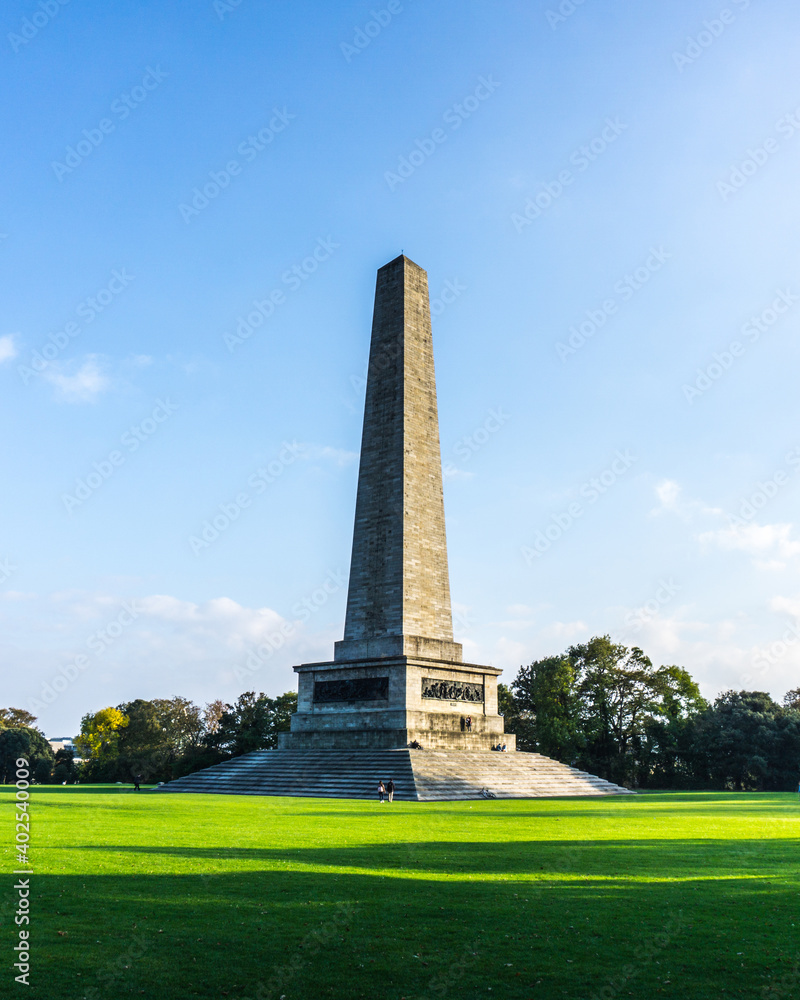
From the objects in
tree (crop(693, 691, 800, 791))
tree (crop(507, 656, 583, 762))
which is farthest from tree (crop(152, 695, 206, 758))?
tree (crop(693, 691, 800, 791))

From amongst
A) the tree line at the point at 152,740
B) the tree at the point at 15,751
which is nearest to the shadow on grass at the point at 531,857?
the tree line at the point at 152,740

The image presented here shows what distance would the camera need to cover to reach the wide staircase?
27.8 m

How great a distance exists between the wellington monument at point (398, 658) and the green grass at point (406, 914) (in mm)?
15432

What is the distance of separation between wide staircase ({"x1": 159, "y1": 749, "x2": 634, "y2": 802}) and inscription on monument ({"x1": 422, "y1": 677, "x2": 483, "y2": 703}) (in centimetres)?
263

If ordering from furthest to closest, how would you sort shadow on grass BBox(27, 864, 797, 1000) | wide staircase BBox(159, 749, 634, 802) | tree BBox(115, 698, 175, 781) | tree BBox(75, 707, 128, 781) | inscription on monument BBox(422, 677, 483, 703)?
tree BBox(75, 707, 128, 781) → tree BBox(115, 698, 175, 781) → inscription on monument BBox(422, 677, 483, 703) → wide staircase BBox(159, 749, 634, 802) → shadow on grass BBox(27, 864, 797, 1000)

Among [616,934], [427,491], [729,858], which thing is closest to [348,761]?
[427,491]

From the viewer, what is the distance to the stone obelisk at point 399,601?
1357 inches

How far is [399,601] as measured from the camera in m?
35.9

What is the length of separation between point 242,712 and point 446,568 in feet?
59.4

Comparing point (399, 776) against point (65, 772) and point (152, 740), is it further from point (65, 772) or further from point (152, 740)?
point (152, 740)

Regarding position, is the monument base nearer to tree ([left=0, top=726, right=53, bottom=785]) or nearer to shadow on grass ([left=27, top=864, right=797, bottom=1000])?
shadow on grass ([left=27, top=864, right=797, bottom=1000])

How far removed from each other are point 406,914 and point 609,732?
1811 inches

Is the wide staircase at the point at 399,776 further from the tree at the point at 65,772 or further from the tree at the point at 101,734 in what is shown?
the tree at the point at 101,734

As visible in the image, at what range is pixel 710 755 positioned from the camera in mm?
47938
